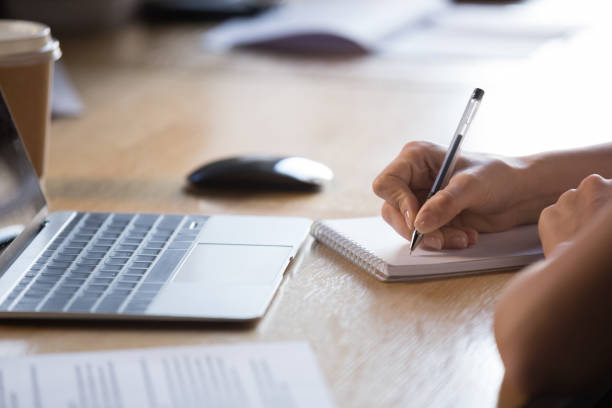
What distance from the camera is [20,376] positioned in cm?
55

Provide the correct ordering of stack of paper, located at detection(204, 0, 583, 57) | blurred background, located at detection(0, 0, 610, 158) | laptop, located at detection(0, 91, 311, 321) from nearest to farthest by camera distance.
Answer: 1. laptop, located at detection(0, 91, 311, 321)
2. blurred background, located at detection(0, 0, 610, 158)
3. stack of paper, located at detection(204, 0, 583, 57)

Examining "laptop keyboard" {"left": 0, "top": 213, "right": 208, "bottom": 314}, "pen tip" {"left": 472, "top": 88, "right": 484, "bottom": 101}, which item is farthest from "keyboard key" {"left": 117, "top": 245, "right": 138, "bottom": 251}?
"pen tip" {"left": 472, "top": 88, "right": 484, "bottom": 101}

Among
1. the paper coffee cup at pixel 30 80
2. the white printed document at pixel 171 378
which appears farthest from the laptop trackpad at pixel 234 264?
the paper coffee cup at pixel 30 80

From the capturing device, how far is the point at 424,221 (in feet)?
2.32

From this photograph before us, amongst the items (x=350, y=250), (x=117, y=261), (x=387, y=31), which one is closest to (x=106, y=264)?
(x=117, y=261)

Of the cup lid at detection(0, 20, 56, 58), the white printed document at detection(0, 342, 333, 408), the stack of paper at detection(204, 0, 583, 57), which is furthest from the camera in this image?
the stack of paper at detection(204, 0, 583, 57)

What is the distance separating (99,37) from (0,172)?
1286 mm

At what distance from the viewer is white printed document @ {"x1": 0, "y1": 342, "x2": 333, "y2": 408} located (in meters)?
0.51

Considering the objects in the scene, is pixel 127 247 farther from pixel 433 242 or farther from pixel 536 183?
pixel 536 183

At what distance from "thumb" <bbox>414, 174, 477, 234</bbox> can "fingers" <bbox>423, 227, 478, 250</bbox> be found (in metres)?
0.01

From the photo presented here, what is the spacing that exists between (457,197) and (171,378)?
1.08ft

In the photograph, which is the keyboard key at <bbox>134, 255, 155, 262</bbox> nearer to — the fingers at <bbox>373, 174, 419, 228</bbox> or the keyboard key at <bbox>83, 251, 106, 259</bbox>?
the keyboard key at <bbox>83, 251, 106, 259</bbox>

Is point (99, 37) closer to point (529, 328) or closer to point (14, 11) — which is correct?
point (14, 11)

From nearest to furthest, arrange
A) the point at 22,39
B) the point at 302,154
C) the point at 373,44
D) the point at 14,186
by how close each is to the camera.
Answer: the point at 14,186 → the point at 22,39 → the point at 302,154 → the point at 373,44
